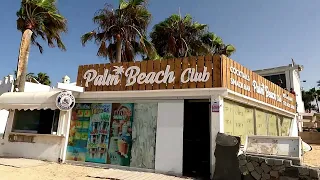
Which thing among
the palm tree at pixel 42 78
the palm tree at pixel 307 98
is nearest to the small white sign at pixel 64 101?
the palm tree at pixel 42 78

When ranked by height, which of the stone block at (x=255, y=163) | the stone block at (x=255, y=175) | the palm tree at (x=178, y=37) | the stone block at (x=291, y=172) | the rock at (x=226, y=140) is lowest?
the stone block at (x=255, y=175)

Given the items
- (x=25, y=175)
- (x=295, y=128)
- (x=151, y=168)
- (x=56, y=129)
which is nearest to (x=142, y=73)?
(x=151, y=168)

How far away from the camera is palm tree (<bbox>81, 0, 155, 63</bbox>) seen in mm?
15695

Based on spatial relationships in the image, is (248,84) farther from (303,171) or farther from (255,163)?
(303,171)

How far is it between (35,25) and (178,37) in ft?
33.1

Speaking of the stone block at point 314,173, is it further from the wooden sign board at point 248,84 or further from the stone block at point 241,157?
the wooden sign board at point 248,84

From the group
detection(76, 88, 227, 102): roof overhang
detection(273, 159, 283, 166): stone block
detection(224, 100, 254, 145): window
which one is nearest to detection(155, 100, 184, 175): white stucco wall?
detection(76, 88, 227, 102): roof overhang

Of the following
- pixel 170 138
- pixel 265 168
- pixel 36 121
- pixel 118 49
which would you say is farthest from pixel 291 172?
pixel 118 49

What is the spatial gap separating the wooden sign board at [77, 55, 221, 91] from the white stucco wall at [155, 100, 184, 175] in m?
0.81

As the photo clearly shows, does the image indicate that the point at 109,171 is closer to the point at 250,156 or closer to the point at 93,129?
the point at 93,129

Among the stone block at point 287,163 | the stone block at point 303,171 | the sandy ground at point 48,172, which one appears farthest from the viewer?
the sandy ground at point 48,172

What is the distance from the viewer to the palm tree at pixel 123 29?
15695 mm

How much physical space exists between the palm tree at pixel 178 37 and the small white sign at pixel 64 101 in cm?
1023

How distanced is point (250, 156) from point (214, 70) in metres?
3.13
